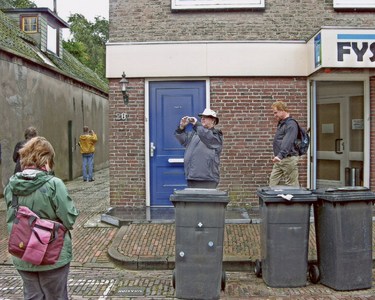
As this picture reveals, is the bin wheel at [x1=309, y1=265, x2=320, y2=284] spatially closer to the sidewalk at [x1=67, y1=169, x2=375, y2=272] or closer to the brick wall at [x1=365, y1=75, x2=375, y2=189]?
the sidewalk at [x1=67, y1=169, x2=375, y2=272]

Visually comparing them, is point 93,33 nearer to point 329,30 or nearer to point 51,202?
point 329,30

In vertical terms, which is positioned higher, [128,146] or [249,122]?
[249,122]

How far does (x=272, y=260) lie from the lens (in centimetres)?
428

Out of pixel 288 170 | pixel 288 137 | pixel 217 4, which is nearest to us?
pixel 288 137

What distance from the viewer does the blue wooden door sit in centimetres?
772

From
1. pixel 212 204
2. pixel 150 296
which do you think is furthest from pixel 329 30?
pixel 150 296

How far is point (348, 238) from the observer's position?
4.20 m

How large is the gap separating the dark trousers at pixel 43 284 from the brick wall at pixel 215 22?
5.65m

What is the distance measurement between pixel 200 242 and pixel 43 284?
64.9 inches

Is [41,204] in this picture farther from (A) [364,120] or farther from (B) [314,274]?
(A) [364,120]

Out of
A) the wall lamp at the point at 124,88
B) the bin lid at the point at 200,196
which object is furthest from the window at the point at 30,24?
the bin lid at the point at 200,196

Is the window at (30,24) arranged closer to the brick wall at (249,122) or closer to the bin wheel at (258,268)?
the brick wall at (249,122)

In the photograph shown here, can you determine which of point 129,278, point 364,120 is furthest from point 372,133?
point 129,278

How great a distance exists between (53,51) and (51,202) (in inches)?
595
